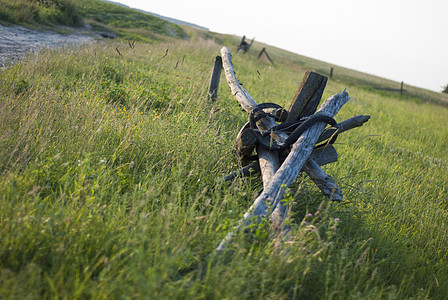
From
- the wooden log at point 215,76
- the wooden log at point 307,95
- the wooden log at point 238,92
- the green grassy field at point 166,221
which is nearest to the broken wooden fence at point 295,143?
the wooden log at point 307,95

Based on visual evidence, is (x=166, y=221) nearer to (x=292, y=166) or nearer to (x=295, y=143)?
(x=292, y=166)

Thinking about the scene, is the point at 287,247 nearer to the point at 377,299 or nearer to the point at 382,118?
the point at 377,299

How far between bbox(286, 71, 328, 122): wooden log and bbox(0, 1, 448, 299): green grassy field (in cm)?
71

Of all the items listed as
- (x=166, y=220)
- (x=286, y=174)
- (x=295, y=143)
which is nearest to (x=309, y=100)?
(x=295, y=143)

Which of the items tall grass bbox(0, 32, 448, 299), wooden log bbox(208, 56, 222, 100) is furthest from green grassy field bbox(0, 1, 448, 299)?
wooden log bbox(208, 56, 222, 100)

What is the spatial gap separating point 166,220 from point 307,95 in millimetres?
1969

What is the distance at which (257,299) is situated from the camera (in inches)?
71.5

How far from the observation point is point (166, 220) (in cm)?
220

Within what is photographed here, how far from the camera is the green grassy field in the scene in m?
1.72

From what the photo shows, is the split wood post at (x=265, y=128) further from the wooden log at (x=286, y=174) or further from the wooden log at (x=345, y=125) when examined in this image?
the wooden log at (x=345, y=125)

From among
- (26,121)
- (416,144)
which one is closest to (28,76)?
(26,121)

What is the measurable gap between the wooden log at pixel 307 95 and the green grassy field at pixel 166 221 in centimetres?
71

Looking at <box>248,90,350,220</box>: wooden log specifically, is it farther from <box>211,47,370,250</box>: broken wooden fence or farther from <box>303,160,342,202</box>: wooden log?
<box>303,160,342,202</box>: wooden log

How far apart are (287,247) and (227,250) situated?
410 mm
